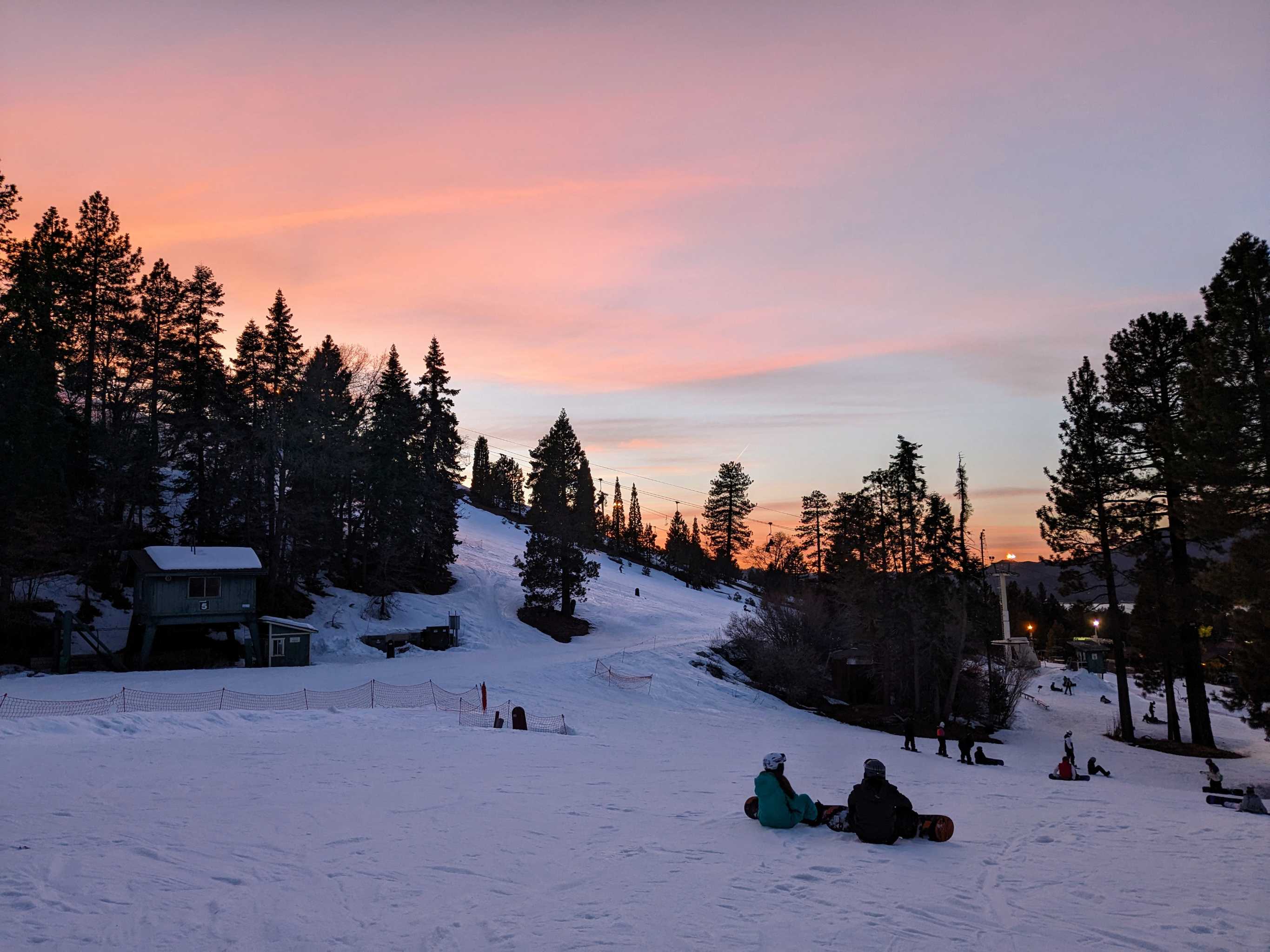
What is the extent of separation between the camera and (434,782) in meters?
15.2

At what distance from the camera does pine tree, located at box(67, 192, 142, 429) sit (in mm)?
44969

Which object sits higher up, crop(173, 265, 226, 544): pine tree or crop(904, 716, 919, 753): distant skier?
crop(173, 265, 226, 544): pine tree

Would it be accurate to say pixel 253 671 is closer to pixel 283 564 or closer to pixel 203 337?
pixel 283 564

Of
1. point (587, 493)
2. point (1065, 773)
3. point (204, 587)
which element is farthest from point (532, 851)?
point (587, 493)

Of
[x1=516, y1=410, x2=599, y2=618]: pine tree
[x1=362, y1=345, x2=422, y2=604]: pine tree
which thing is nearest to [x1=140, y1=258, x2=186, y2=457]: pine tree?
[x1=362, y1=345, x2=422, y2=604]: pine tree

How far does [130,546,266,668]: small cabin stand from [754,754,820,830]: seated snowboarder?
107 ft

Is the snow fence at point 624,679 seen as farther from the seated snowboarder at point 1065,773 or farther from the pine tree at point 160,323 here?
the pine tree at point 160,323

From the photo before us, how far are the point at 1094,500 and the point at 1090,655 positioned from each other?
5328 centimetres

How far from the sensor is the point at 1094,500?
3803cm

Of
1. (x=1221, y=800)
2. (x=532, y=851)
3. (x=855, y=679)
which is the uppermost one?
(x=532, y=851)

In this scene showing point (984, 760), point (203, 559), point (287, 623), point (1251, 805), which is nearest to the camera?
point (1251, 805)

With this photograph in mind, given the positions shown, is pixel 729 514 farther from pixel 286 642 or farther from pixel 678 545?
pixel 286 642

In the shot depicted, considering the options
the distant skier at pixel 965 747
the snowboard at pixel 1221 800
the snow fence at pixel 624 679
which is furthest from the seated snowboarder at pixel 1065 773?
the snow fence at pixel 624 679

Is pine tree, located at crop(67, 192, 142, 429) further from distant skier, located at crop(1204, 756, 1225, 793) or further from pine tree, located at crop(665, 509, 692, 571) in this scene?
pine tree, located at crop(665, 509, 692, 571)
